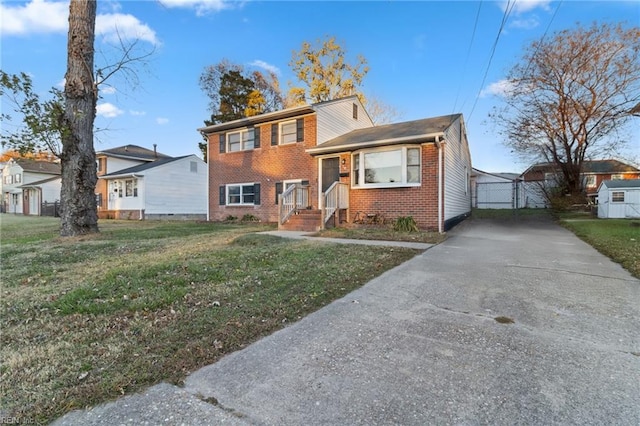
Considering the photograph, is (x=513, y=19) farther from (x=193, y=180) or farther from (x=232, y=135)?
(x=193, y=180)

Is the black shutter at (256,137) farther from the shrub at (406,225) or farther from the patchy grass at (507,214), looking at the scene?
the patchy grass at (507,214)

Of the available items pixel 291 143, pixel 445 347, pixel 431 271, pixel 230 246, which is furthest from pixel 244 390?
pixel 291 143

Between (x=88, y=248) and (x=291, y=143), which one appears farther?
(x=291, y=143)

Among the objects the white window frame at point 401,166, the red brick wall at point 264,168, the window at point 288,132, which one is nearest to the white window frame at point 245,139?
the red brick wall at point 264,168

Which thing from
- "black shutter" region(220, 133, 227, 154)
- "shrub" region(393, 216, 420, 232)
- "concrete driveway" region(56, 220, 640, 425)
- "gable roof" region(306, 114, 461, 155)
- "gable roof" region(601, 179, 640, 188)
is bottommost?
"concrete driveway" region(56, 220, 640, 425)

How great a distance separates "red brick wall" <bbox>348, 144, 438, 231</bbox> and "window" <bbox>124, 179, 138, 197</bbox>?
688 inches

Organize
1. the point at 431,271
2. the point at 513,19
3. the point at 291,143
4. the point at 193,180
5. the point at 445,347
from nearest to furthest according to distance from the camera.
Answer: the point at 445,347 < the point at 431,271 < the point at 513,19 < the point at 291,143 < the point at 193,180

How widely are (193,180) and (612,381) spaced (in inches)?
1015

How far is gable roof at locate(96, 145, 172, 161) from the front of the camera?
25.8m

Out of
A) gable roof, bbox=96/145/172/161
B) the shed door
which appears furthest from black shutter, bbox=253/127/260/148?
gable roof, bbox=96/145/172/161

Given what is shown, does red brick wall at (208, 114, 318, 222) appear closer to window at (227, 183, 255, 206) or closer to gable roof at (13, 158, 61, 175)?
window at (227, 183, 255, 206)

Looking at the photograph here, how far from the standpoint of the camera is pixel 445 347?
2561mm

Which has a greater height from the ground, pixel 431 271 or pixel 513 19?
pixel 513 19

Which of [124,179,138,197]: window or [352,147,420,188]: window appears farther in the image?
[124,179,138,197]: window
